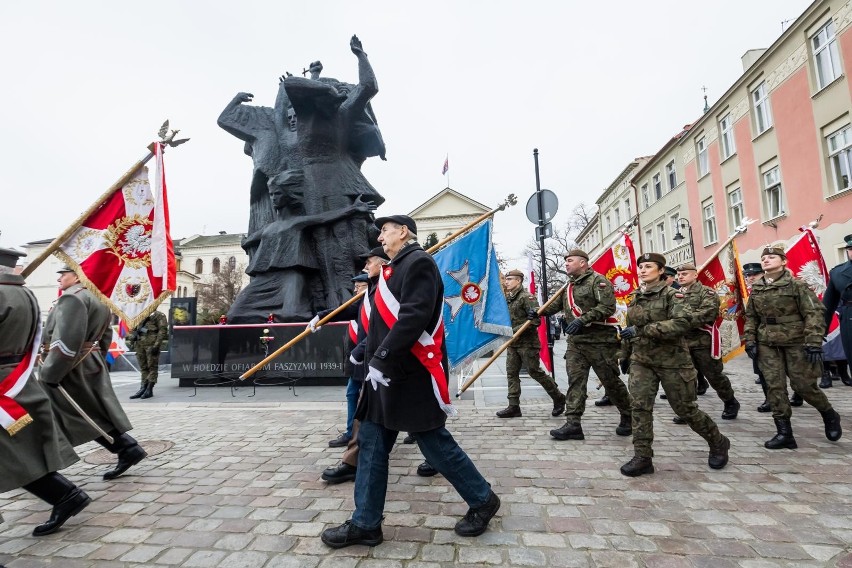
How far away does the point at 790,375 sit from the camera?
480 centimetres

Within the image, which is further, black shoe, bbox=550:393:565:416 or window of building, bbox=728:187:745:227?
window of building, bbox=728:187:745:227

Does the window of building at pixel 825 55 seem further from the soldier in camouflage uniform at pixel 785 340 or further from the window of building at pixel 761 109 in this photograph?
the soldier in camouflage uniform at pixel 785 340

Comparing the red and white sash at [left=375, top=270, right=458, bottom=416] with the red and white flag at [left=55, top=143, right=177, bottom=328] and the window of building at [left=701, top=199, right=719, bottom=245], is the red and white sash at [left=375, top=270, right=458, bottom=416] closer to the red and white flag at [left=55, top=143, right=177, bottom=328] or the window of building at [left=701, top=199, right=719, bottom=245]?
the red and white flag at [left=55, top=143, right=177, bottom=328]

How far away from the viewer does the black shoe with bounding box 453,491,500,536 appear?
2.75 m

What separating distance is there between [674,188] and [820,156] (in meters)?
13.0

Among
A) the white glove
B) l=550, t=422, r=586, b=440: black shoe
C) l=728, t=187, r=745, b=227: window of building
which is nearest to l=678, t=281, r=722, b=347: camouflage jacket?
l=550, t=422, r=586, b=440: black shoe

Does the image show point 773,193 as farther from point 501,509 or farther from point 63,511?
point 63,511

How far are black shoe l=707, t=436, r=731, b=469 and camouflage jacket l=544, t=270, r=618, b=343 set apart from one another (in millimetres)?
1505

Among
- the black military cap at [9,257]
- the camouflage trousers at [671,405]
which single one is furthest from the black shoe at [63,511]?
the camouflage trousers at [671,405]

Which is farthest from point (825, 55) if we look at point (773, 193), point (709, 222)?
point (709, 222)

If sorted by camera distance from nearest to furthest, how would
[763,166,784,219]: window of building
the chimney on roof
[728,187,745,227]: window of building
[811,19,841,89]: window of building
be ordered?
[811,19,841,89]: window of building, [763,166,784,219]: window of building, [728,187,745,227]: window of building, the chimney on roof

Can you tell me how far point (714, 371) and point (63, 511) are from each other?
7112mm

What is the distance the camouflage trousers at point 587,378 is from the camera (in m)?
5.15

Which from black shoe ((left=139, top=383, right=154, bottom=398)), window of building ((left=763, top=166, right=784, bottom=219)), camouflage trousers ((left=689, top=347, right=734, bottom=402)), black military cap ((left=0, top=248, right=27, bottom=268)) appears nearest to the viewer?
black military cap ((left=0, top=248, right=27, bottom=268))
